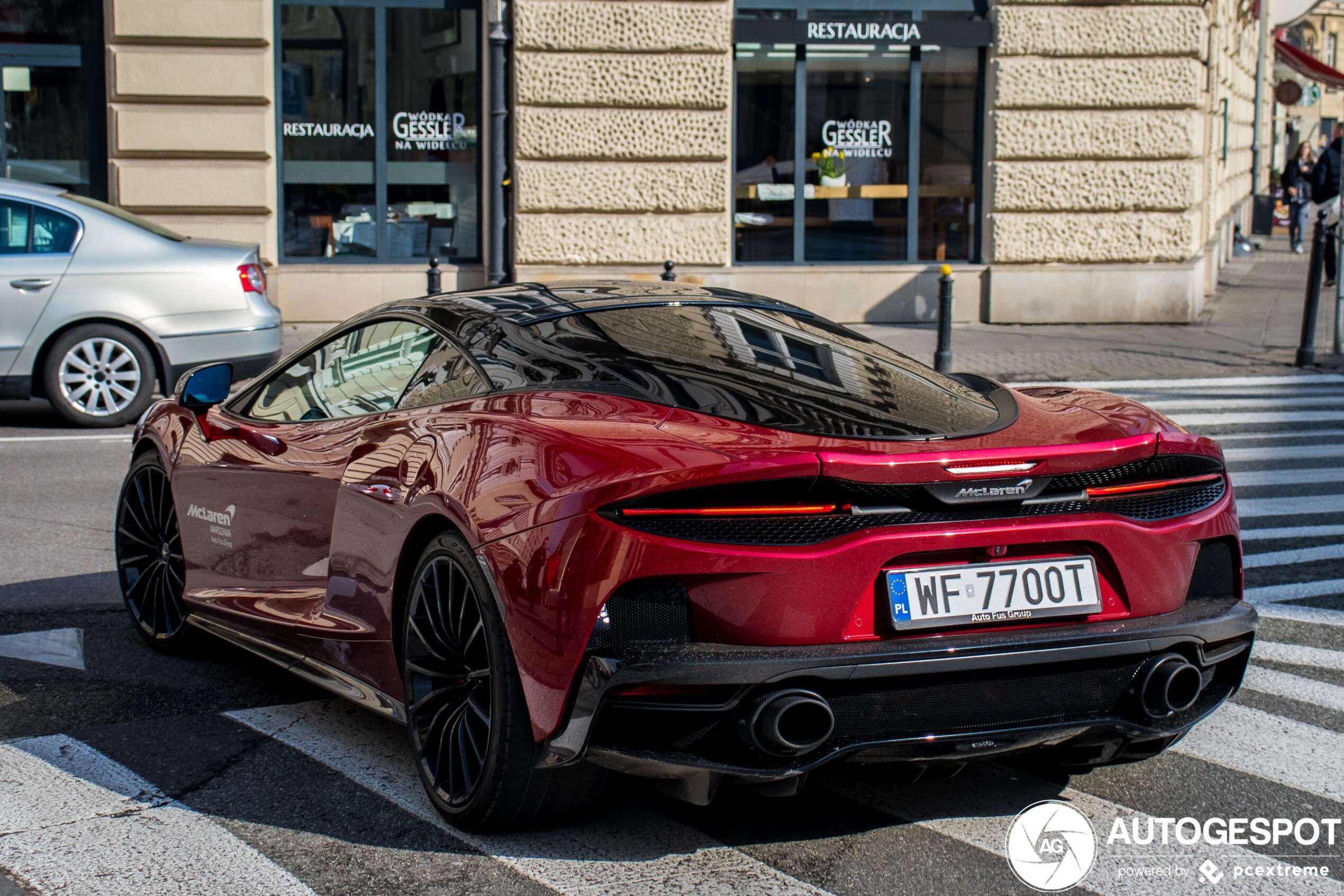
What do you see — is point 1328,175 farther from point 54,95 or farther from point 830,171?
point 54,95

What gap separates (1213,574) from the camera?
380 cm

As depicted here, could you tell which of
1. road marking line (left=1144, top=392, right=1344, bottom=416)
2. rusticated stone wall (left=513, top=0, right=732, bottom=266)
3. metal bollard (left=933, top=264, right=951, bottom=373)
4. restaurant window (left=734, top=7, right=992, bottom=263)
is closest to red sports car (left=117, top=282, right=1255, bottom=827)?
road marking line (left=1144, top=392, right=1344, bottom=416)

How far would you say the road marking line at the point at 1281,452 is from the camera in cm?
962

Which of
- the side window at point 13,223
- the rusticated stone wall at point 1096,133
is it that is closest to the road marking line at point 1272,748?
the side window at point 13,223

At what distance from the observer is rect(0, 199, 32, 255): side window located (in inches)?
417

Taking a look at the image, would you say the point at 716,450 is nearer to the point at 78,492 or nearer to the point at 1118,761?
the point at 1118,761

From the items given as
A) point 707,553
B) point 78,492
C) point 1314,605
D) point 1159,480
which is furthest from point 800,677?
point 78,492

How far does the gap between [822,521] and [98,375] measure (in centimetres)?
855

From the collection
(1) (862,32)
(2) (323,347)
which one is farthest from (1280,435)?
(1) (862,32)

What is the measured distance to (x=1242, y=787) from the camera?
160 inches

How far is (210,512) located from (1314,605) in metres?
3.99

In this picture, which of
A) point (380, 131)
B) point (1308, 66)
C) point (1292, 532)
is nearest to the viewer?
point (1292, 532)

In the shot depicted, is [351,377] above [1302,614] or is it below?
above

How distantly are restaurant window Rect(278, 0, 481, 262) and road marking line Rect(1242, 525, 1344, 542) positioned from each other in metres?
10.8
